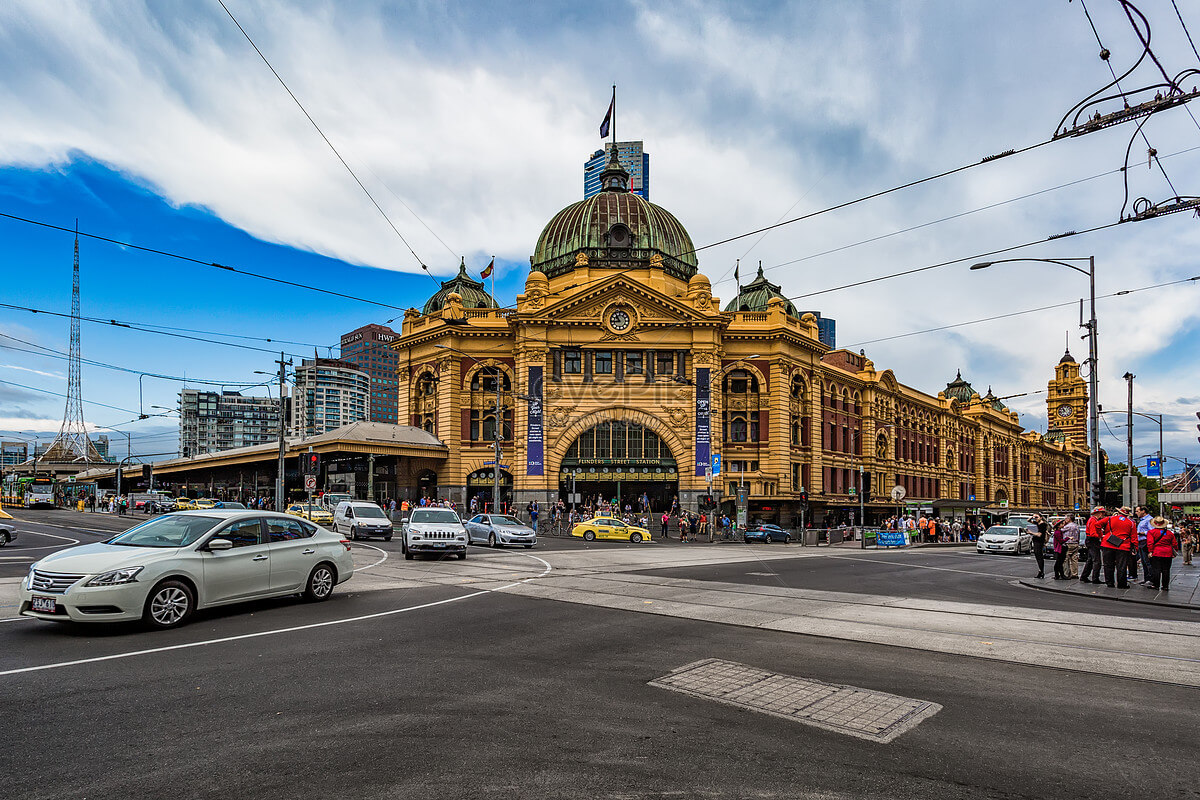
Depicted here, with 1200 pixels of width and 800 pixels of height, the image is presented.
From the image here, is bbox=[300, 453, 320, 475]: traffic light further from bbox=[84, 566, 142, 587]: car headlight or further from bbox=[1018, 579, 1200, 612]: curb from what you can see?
bbox=[1018, 579, 1200, 612]: curb

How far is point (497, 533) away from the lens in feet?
102

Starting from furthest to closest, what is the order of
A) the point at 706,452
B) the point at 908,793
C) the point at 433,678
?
the point at 706,452 → the point at 433,678 → the point at 908,793

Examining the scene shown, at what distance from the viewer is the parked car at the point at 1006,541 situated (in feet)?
116

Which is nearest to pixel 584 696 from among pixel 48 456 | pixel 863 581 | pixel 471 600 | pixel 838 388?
pixel 471 600

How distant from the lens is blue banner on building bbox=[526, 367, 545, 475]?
173ft

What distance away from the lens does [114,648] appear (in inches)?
334

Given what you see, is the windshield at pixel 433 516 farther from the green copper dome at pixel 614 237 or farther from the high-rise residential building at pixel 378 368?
the high-rise residential building at pixel 378 368

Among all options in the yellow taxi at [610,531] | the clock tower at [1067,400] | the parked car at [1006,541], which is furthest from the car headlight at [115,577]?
the clock tower at [1067,400]

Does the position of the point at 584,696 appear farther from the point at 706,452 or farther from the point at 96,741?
the point at 706,452

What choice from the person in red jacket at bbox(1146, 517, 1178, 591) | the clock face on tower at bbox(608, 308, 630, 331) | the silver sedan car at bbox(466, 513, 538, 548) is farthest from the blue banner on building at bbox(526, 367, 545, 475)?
the person in red jacket at bbox(1146, 517, 1178, 591)

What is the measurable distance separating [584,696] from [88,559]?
22.5 feet

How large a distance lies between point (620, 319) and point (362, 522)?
27.0 m

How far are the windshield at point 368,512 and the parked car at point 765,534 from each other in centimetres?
2055

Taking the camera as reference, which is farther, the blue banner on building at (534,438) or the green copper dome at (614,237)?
the green copper dome at (614,237)
